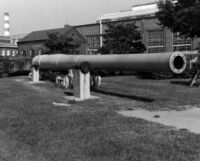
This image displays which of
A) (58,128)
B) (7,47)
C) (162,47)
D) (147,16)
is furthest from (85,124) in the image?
(7,47)

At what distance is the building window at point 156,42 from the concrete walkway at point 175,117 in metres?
37.3

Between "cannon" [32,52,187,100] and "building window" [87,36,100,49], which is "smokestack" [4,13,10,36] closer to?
"building window" [87,36,100,49]

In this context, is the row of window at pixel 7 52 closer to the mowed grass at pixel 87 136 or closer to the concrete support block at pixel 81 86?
the concrete support block at pixel 81 86

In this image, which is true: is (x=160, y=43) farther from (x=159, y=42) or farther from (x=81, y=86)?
(x=81, y=86)

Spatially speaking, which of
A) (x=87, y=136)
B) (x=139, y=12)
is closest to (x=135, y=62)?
(x=87, y=136)

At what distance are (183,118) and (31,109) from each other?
13.4ft

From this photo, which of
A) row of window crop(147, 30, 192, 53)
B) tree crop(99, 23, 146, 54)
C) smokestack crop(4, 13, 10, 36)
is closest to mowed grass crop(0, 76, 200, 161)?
tree crop(99, 23, 146, 54)

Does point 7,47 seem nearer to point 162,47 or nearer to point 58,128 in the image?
point 162,47

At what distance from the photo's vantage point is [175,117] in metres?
8.47

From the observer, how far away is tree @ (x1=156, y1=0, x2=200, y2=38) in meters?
22.7

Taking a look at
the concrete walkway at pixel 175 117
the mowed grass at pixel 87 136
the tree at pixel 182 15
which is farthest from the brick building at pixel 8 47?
the concrete walkway at pixel 175 117

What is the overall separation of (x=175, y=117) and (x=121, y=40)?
2039 centimetres

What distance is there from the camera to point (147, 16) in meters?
48.9

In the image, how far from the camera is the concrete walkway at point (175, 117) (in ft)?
24.5
